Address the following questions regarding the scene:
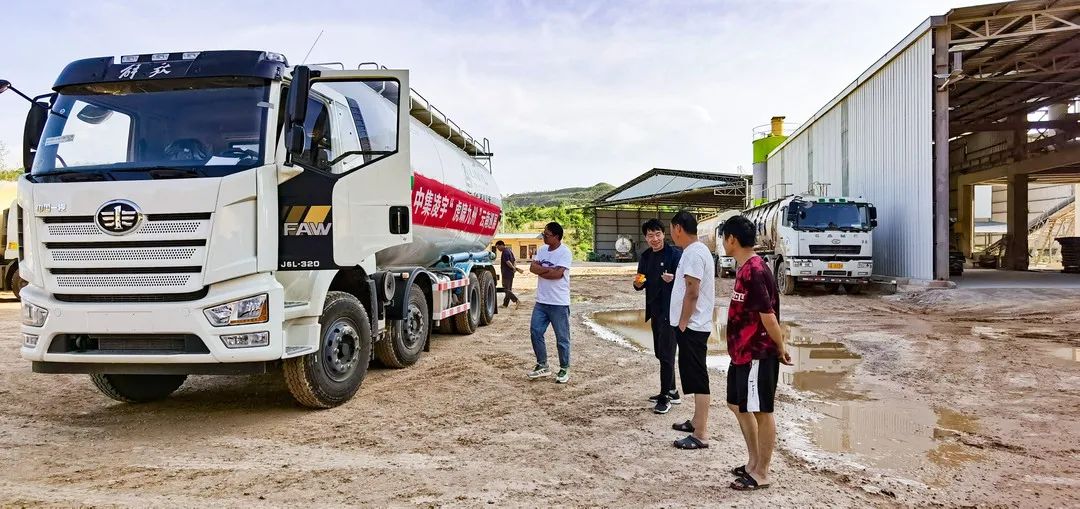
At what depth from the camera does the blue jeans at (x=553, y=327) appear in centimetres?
675

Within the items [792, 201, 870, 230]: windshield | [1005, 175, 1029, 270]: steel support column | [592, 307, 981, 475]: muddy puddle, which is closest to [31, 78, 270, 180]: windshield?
[592, 307, 981, 475]: muddy puddle

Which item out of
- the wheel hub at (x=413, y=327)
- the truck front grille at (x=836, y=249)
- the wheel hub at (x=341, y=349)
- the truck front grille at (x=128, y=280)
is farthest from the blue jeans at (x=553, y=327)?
the truck front grille at (x=836, y=249)

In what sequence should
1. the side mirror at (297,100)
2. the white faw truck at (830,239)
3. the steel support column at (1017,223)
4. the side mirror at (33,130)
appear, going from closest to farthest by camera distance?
the side mirror at (297,100) < the side mirror at (33,130) < the white faw truck at (830,239) < the steel support column at (1017,223)

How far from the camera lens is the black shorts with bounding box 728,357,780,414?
147 inches

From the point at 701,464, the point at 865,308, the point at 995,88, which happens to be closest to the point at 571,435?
the point at 701,464

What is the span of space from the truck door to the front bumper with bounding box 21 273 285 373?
1.49 feet

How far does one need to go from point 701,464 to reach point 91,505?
369 cm

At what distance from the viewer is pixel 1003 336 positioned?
385 inches

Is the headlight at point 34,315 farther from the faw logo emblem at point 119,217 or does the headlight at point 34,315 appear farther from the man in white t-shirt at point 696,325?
the man in white t-shirt at point 696,325

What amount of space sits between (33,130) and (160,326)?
202cm

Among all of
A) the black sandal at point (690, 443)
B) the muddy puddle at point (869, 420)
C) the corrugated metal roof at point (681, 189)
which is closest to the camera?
the muddy puddle at point (869, 420)

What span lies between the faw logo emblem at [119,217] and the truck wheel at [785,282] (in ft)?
51.7

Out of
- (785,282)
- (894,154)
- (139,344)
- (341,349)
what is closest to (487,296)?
(341,349)

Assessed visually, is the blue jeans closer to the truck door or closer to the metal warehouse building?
the truck door
